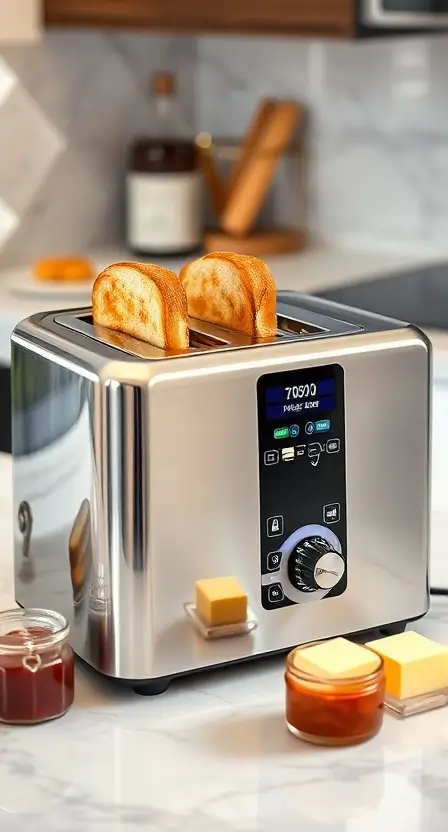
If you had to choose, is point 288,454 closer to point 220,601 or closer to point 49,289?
point 220,601

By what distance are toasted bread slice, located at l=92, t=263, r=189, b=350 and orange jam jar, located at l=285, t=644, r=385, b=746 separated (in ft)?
0.86

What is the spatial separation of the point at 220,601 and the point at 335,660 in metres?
0.10

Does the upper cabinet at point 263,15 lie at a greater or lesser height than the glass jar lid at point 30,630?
greater

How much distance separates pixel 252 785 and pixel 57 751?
14 centimetres

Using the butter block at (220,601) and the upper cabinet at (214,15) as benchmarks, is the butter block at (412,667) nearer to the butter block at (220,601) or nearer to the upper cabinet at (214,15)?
the butter block at (220,601)

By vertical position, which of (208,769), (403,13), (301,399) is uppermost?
(403,13)

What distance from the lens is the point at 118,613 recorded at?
36.8 inches

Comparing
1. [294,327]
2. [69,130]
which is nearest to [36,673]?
[294,327]

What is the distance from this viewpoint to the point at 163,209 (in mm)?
2820

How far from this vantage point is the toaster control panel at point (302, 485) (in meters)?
0.96

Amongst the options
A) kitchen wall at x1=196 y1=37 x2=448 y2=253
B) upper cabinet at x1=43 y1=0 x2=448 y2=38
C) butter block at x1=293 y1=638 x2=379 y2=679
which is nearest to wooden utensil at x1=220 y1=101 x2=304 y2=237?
kitchen wall at x1=196 y1=37 x2=448 y2=253

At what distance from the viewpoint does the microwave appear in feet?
7.22

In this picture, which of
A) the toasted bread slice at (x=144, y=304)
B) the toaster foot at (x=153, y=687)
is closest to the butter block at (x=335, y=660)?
the toaster foot at (x=153, y=687)

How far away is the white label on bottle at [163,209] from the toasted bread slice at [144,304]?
179cm
